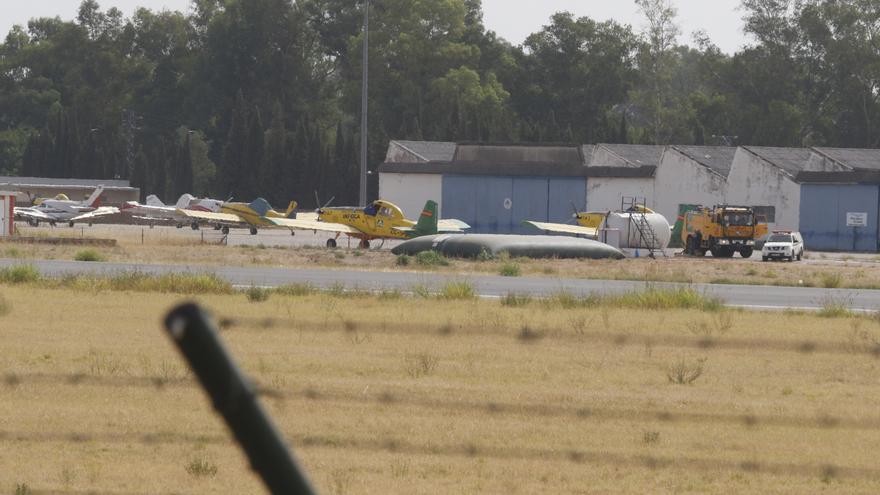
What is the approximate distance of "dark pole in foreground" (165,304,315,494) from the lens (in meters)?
3.21

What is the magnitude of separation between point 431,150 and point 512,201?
47.5 feet

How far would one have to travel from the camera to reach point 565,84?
125 m

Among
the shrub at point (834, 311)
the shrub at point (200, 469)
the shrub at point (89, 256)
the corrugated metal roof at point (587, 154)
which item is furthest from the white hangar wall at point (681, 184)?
the shrub at point (200, 469)

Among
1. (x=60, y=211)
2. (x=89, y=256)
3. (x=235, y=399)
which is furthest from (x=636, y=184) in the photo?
(x=235, y=399)

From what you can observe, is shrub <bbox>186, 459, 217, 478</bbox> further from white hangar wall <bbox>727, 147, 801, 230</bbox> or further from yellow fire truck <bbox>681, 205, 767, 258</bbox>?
white hangar wall <bbox>727, 147, 801, 230</bbox>

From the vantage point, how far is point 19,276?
30.4 meters

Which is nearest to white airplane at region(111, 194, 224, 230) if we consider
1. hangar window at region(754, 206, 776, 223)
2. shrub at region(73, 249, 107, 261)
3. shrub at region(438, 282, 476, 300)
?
shrub at region(73, 249, 107, 261)

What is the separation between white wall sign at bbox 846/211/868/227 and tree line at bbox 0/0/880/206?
124 feet

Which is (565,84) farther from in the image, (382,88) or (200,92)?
(200,92)

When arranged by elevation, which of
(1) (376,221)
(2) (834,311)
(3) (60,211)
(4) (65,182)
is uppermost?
(4) (65,182)

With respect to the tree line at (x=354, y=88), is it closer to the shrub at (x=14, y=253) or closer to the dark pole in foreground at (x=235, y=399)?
the shrub at (x=14, y=253)

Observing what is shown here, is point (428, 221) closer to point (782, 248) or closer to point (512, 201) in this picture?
point (782, 248)

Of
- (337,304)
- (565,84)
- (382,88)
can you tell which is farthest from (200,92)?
(337,304)

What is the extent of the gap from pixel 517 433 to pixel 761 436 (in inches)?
92.5
